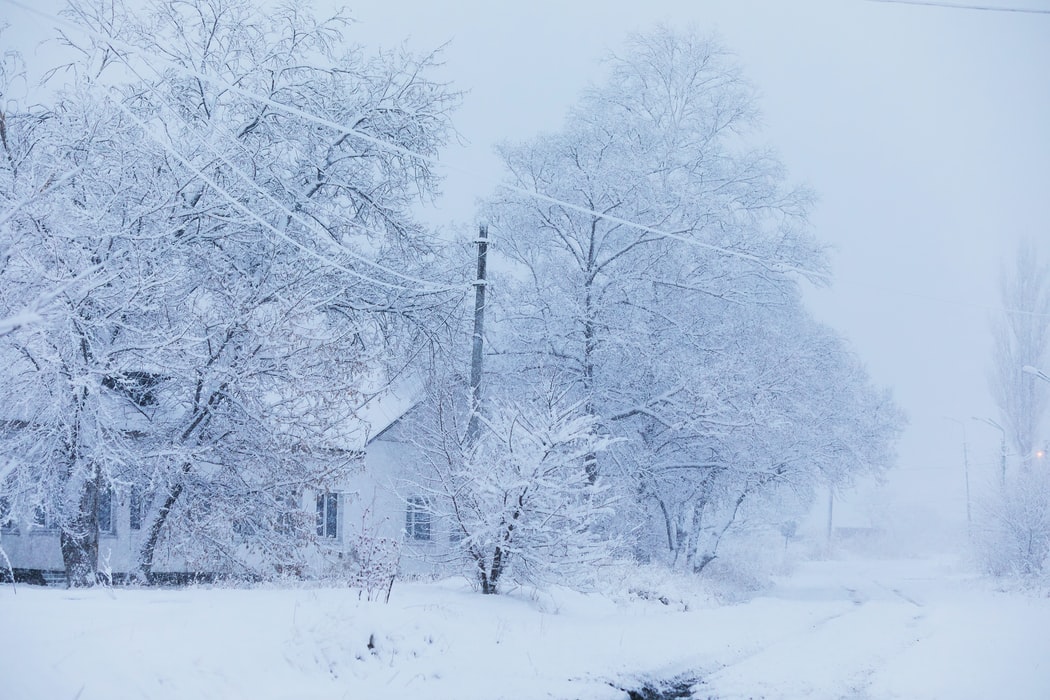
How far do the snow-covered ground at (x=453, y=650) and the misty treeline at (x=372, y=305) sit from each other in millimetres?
1864

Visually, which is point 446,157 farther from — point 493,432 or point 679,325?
point 493,432

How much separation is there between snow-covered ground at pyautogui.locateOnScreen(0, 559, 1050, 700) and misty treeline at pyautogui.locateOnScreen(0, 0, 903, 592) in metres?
1.86

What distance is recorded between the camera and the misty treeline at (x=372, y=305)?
39.7 feet

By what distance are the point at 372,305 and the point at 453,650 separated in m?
10.3

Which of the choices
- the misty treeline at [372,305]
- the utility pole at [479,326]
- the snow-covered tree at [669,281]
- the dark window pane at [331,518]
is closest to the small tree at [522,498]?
the misty treeline at [372,305]

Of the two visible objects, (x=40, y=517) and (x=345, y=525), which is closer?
(x=40, y=517)

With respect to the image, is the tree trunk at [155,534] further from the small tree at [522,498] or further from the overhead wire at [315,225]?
the overhead wire at [315,225]

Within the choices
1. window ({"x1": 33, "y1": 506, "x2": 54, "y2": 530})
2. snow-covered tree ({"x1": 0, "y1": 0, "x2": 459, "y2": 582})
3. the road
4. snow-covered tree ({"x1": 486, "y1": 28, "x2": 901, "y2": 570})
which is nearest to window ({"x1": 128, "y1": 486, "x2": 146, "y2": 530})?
snow-covered tree ({"x1": 0, "y1": 0, "x2": 459, "y2": 582})

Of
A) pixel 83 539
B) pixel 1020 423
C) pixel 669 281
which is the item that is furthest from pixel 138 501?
pixel 1020 423

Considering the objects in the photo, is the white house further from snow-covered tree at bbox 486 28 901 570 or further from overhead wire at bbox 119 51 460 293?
snow-covered tree at bbox 486 28 901 570

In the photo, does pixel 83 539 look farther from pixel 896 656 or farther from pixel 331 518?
pixel 896 656

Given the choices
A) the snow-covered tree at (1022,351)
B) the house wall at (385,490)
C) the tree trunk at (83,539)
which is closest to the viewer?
the tree trunk at (83,539)

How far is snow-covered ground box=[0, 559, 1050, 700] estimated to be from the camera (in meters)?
6.05

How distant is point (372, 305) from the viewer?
58.5 feet
